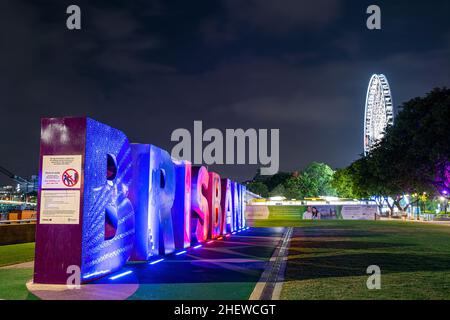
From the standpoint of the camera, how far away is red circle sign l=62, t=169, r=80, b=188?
10.6 meters

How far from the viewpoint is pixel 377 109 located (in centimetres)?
6562

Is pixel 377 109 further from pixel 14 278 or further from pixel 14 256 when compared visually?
pixel 14 278

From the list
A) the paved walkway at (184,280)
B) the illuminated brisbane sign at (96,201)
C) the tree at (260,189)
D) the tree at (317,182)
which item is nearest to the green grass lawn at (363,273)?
the paved walkway at (184,280)

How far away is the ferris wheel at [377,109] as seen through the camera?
202 feet

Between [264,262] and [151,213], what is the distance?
12.0 ft

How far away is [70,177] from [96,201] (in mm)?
845

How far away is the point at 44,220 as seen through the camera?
10.6 m

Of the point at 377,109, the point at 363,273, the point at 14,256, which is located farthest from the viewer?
the point at 377,109

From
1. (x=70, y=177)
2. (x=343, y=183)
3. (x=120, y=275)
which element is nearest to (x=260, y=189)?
(x=343, y=183)

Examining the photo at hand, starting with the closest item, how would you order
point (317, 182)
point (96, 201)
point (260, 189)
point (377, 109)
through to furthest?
point (96, 201), point (377, 109), point (317, 182), point (260, 189)

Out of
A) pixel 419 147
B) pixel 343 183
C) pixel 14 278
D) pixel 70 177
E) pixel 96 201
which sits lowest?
pixel 14 278

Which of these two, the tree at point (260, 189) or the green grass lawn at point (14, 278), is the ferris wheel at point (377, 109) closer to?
the green grass lawn at point (14, 278)

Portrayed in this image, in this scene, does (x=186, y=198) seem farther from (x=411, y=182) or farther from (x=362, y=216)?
(x=362, y=216)
